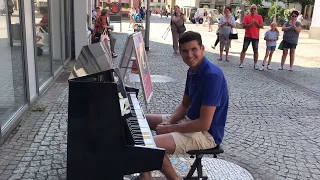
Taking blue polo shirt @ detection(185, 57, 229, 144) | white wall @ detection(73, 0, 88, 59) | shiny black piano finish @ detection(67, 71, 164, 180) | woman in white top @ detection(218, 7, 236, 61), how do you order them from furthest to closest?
1. woman in white top @ detection(218, 7, 236, 61)
2. white wall @ detection(73, 0, 88, 59)
3. blue polo shirt @ detection(185, 57, 229, 144)
4. shiny black piano finish @ detection(67, 71, 164, 180)

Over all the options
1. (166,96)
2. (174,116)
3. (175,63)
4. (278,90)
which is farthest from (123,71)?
(175,63)

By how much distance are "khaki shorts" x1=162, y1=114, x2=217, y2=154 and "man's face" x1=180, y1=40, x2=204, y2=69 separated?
0.58 meters

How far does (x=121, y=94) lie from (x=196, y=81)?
2.18 feet

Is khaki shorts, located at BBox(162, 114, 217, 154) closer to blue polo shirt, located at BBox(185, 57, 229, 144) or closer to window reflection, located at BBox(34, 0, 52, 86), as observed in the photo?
blue polo shirt, located at BBox(185, 57, 229, 144)

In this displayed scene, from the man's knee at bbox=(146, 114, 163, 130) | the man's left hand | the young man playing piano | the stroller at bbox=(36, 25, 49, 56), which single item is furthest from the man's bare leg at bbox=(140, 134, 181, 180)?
the stroller at bbox=(36, 25, 49, 56)

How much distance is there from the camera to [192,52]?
2.78 m

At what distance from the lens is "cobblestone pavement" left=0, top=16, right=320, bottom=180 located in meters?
3.68

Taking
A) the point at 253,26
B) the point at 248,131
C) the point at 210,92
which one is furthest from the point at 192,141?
the point at 253,26

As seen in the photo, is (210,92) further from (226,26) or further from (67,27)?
(226,26)

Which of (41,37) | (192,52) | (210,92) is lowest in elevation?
(210,92)

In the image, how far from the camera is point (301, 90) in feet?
24.8

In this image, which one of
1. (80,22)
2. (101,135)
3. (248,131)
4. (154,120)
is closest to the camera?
(101,135)

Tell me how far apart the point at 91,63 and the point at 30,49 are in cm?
322

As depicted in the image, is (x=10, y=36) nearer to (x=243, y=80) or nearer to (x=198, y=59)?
(x=198, y=59)
